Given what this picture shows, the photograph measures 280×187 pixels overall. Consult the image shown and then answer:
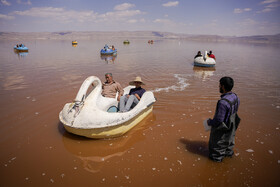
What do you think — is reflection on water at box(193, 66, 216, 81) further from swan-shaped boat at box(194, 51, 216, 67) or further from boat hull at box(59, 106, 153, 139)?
boat hull at box(59, 106, 153, 139)

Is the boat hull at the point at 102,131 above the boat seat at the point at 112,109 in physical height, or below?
below

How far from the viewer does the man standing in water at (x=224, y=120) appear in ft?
10.6

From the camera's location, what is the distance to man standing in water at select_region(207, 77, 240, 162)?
Result: 10.6ft

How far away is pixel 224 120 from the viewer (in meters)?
3.38

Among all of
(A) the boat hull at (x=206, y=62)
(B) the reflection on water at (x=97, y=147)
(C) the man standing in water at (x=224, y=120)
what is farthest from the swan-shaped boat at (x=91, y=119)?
(A) the boat hull at (x=206, y=62)

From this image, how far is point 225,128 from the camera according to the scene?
335 centimetres

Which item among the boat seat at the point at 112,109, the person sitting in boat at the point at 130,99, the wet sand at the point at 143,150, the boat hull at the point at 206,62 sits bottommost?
the wet sand at the point at 143,150

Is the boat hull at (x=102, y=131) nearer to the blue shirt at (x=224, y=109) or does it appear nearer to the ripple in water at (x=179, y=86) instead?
the blue shirt at (x=224, y=109)

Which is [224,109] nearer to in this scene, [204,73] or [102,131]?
[102,131]

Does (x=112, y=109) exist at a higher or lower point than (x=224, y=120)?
lower

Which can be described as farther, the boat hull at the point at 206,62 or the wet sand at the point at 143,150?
the boat hull at the point at 206,62

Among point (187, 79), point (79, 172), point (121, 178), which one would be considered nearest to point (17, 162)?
point (79, 172)

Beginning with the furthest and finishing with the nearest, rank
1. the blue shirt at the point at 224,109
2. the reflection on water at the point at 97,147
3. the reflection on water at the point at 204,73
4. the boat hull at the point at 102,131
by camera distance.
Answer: the reflection on water at the point at 204,73 → the boat hull at the point at 102,131 → the reflection on water at the point at 97,147 → the blue shirt at the point at 224,109

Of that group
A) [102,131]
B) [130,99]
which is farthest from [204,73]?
[102,131]
